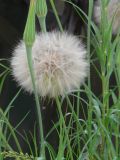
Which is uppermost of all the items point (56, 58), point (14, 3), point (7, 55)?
point (14, 3)

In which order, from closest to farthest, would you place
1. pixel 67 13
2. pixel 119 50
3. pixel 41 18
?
pixel 41 18 < pixel 119 50 < pixel 67 13


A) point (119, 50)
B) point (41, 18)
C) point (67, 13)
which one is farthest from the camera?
point (67, 13)

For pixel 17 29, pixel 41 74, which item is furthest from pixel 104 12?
pixel 17 29

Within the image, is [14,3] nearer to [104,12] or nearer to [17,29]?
[17,29]

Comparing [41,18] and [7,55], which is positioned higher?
[41,18]

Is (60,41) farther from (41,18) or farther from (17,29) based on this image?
(17,29)

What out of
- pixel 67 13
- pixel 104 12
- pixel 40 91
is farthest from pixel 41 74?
pixel 67 13

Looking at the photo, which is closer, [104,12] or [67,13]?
[104,12]
